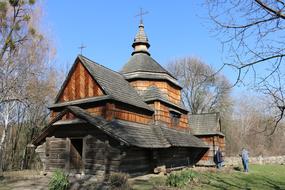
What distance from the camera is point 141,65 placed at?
23.3 m

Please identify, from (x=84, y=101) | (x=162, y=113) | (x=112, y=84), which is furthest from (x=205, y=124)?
(x=84, y=101)

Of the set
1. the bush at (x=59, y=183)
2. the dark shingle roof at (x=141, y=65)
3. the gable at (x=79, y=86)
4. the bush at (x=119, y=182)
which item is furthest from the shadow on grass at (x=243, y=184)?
the dark shingle roof at (x=141, y=65)

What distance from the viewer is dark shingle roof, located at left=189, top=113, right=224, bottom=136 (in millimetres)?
27516

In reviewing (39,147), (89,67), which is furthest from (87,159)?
(89,67)

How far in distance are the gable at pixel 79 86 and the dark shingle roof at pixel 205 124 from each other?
1402 cm

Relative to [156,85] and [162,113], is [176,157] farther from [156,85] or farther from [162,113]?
[156,85]

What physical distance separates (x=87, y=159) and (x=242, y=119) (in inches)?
1666

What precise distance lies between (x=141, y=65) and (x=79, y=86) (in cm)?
696

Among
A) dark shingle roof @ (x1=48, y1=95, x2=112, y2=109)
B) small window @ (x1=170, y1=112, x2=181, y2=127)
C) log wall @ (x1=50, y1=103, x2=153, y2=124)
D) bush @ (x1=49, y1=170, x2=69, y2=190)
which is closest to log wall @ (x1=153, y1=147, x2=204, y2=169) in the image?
small window @ (x1=170, y1=112, x2=181, y2=127)

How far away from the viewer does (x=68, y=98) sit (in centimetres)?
1845

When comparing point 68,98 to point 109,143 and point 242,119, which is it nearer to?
point 109,143

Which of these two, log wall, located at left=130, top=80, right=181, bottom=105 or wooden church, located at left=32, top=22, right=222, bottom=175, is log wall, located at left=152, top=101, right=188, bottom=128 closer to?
wooden church, located at left=32, top=22, right=222, bottom=175

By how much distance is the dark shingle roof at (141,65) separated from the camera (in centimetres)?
2295

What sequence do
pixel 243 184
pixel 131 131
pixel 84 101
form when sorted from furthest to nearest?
pixel 84 101, pixel 131 131, pixel 243 184
